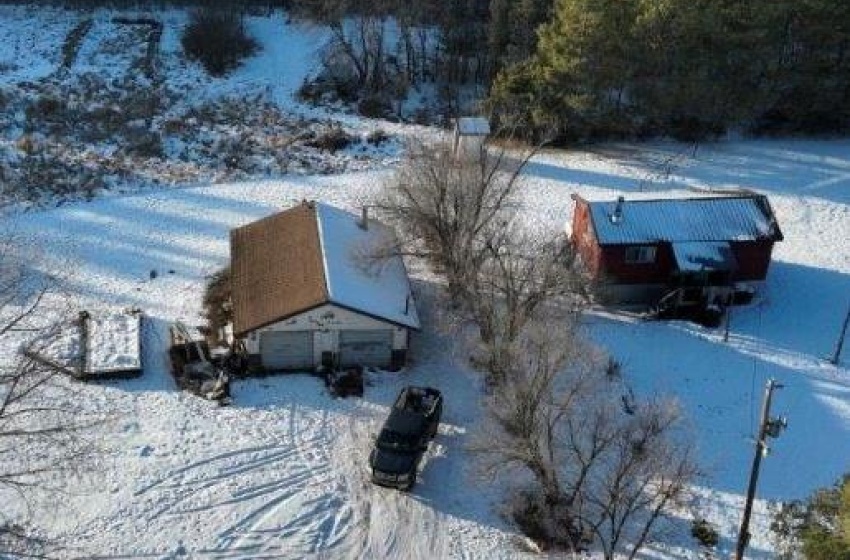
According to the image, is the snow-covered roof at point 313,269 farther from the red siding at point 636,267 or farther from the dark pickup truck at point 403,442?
the red siding at point 636,267

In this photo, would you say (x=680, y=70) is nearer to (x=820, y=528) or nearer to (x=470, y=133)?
(x=470, y=133)

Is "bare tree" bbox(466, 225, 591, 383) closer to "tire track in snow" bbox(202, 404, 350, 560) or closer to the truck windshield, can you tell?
the truck windshield

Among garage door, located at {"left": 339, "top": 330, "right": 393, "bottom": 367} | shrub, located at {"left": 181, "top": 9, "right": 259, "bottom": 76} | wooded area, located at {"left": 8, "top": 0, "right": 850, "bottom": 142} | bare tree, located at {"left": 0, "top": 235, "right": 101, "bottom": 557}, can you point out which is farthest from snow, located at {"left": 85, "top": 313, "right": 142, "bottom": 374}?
shrub, located at {"left": 181, "top": 9, "right": 259, "bottom": 76}

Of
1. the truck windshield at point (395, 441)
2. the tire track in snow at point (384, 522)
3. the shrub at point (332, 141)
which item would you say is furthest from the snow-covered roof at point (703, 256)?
the shrub at point (332, 141)

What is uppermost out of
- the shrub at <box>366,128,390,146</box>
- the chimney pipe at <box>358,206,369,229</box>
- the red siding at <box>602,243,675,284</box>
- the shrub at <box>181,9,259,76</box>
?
the shrub at <box>181,9,259,76</box>

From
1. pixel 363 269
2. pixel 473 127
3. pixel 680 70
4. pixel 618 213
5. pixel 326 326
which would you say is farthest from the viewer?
pixel 680 70

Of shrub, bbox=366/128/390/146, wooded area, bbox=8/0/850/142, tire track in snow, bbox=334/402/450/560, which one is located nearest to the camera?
tire track in snow, bbox=334/402/450/560

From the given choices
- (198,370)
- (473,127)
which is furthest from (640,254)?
(198,370)
